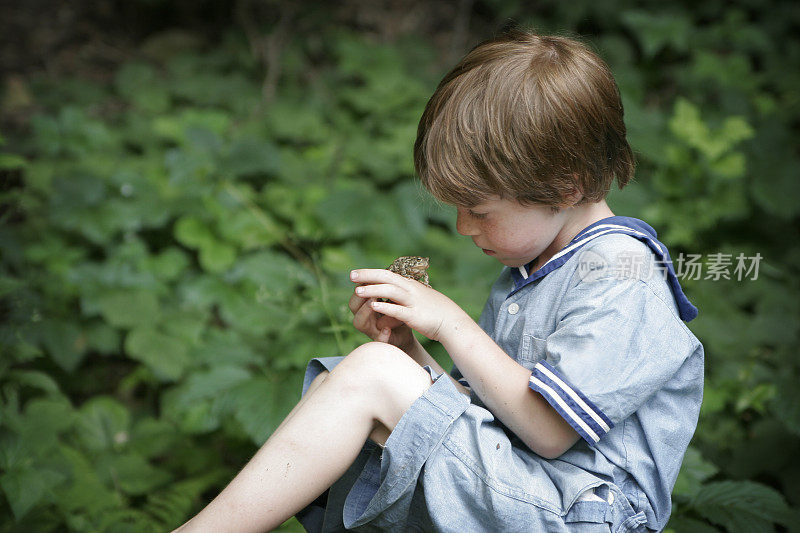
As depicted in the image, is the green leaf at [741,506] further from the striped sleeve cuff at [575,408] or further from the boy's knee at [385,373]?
the boy's knee at [385,373]

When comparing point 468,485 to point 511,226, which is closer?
point 468,485

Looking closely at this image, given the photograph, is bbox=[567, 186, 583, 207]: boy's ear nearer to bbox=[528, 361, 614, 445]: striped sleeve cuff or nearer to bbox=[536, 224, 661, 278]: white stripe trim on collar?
bbox=[536, 224, 661, 278]: white stripe trim on collar

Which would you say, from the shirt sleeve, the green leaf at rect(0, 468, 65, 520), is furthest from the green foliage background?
the shirt sleeve

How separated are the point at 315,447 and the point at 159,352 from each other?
1.39m

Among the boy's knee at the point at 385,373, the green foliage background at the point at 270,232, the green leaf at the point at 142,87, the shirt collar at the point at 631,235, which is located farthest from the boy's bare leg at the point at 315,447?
the green leaf at the point at 142,87

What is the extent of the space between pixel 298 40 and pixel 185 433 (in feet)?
9.48

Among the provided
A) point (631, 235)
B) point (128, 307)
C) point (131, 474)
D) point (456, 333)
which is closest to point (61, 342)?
point (128, 307)

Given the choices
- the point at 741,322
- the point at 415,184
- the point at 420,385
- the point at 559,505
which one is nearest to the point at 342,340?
the point at 420,385

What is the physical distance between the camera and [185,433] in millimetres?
2236

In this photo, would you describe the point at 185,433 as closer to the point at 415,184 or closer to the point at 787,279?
the point at 415,184

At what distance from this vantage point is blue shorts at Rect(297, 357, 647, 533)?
3.75 ft

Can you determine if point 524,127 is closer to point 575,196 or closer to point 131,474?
point 575,196

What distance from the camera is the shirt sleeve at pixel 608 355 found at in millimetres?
1113

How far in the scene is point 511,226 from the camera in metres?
1.30
